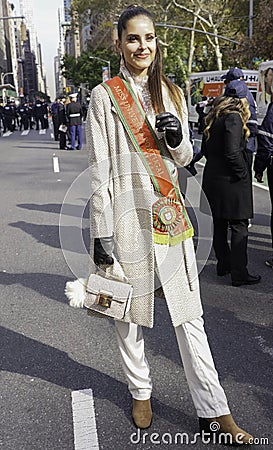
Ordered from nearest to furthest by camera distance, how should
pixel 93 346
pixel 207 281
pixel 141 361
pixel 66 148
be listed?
pixel 141 361
pixel 93 346
pixel 207 281
pixel 66 148

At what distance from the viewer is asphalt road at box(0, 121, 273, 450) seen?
3.02 meters

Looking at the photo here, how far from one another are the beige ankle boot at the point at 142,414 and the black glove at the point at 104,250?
0.84 metres

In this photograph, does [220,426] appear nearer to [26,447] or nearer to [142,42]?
[26,447]

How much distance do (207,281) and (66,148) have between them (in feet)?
51.0

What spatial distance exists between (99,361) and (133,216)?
1.48 m

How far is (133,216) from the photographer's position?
269 cm

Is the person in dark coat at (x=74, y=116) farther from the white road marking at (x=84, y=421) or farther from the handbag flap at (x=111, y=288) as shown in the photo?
the handbag flap at (x=111, y=288)

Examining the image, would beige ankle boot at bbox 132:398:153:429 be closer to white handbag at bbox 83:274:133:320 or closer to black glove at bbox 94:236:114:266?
white handbag at bbox 83:274:133:320

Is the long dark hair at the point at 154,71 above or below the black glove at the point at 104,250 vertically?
above

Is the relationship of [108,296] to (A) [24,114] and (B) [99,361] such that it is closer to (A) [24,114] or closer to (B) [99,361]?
(B) [99,361]

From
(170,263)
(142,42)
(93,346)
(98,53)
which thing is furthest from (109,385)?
(98,53)

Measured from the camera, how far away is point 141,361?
2.96 m

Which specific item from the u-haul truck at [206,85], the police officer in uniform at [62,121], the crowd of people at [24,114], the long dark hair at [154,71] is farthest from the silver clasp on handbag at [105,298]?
the crowd of people at [24,114]

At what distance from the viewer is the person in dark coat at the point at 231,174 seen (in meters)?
4.94
